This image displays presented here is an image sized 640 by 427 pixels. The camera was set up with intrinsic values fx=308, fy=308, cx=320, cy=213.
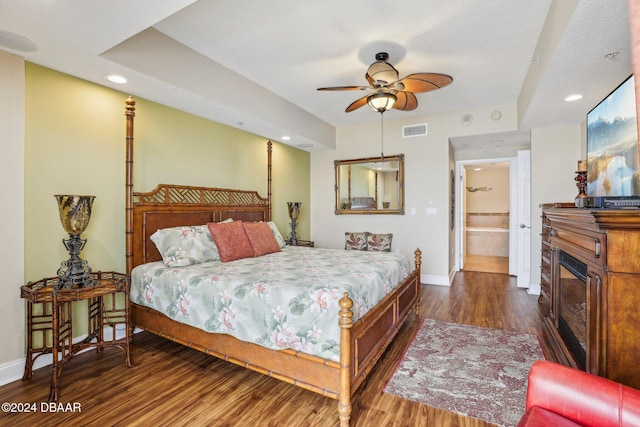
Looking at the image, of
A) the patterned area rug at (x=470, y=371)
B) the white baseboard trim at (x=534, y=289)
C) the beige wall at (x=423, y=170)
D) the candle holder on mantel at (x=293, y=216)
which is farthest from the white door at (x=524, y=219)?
the candle holder on mantel at (x=293, y=216)

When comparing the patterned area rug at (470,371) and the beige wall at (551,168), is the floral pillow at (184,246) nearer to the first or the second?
the patterned area rug at (470,371)

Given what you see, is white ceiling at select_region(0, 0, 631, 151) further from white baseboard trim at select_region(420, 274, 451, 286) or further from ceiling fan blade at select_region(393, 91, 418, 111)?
white baseboard trim at select_region(420, 274, 451, 286)

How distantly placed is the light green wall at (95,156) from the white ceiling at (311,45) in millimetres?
195

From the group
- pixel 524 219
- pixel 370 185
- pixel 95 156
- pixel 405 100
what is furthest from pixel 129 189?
pixel 524 219

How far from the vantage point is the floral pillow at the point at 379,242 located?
16.0 ft

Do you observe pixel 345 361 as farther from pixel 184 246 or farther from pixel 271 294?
pixel 184 246

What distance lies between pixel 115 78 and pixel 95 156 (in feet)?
2.40

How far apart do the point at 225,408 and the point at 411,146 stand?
14.8ft

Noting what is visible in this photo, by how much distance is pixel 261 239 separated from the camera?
143 inches

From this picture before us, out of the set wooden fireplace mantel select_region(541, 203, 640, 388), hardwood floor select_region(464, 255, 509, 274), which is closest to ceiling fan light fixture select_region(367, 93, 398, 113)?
wooden fireplace mantel select_region(541, 203, 640, 388)

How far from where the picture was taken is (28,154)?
243 centimetres

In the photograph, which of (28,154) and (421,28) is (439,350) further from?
(28,154)

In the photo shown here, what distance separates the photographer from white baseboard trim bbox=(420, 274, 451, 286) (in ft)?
16.3

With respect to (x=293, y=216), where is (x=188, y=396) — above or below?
below
